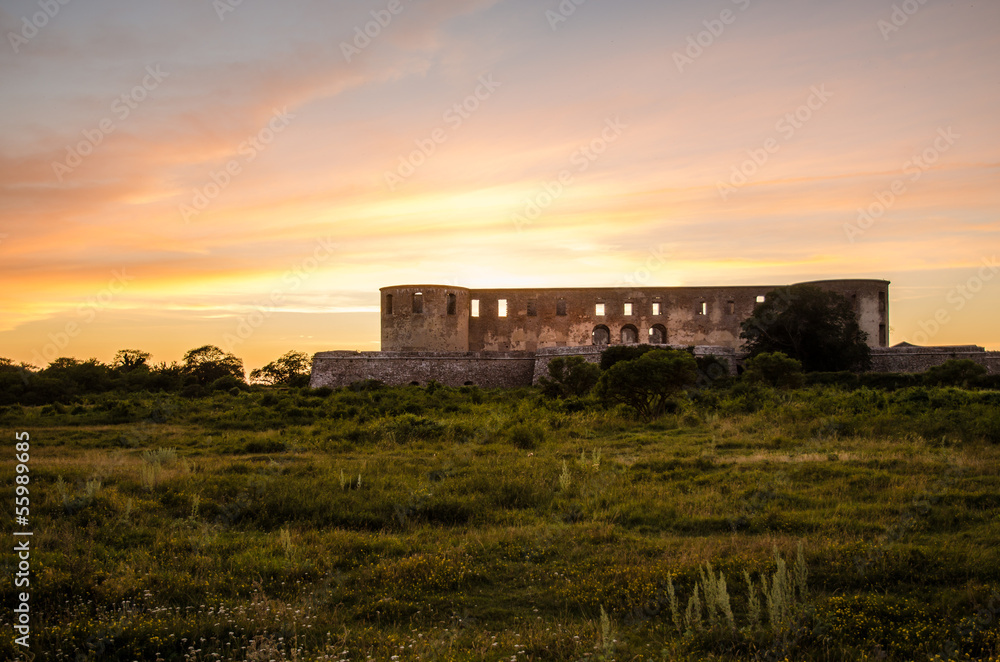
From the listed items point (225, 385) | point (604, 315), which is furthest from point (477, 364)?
point (225, 385)

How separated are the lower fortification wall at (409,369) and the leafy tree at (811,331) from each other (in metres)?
10.3

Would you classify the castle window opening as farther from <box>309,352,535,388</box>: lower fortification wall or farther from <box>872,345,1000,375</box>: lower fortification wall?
<box>872,345,1000,375</box>: lower fortification wall

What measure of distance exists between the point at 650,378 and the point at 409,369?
14901 mm

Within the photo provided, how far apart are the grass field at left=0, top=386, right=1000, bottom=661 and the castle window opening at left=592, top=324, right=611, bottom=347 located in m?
22.8

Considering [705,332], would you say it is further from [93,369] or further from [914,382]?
[93,369]

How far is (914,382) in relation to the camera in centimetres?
2288

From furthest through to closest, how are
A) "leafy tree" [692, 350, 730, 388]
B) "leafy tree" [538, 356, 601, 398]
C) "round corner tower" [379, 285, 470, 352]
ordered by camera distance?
"round corner tower" [379, 285, 470, 352] → "leafy tree" [692, 350, 730, 388] → "leafy tree" [538, 356, 601, 398]

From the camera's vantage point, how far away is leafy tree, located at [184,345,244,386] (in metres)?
36.3

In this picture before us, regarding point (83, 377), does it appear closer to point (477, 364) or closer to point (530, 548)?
point (477, 364)

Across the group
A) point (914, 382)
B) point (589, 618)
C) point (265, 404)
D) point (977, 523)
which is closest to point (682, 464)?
point (977, 523)

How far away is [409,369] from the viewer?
29219 millimetres

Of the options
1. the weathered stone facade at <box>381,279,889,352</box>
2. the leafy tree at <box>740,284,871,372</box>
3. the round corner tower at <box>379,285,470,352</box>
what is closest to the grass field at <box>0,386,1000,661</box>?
the leafy tree at <box>740,284,871,372</box>

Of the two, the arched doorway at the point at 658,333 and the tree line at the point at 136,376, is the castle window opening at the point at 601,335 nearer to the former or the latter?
the arched doorway at the point at 658,333

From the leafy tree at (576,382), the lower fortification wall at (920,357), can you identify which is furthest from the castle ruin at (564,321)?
the leafy tree at (576,382)
